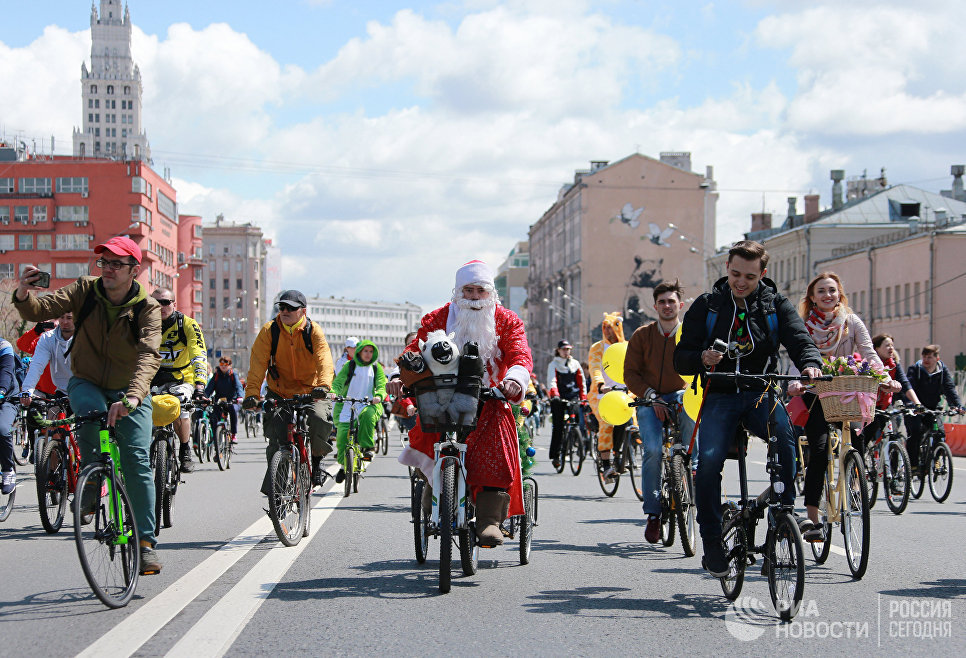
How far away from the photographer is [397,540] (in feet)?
31.6

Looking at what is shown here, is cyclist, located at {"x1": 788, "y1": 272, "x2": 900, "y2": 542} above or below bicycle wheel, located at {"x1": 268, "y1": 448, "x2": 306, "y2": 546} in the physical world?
above

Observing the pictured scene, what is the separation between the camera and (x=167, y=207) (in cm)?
11644

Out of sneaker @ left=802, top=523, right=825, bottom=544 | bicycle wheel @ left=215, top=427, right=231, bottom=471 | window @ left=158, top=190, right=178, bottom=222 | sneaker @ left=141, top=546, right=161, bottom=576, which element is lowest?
bicycle wheel @ left=215, top=427, right=231, bottom=471

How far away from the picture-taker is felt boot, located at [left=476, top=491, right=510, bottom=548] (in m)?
7.48

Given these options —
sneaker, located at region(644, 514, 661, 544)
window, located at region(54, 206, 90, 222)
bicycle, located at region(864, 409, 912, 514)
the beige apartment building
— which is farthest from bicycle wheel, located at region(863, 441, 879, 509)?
window, located at region(54, 206, 90, 222)

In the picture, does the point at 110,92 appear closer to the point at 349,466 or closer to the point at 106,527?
the point at 349,466

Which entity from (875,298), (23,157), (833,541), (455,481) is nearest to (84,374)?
(455,481)

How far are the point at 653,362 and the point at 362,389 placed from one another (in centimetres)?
607

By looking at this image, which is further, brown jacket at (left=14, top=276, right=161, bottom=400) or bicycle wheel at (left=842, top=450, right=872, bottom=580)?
bicycle wheel at (left=842, top=450, right=872, bottom=580)

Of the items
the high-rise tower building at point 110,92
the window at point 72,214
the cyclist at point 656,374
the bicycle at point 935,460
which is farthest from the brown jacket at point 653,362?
the high-rise tower building at point 110,92

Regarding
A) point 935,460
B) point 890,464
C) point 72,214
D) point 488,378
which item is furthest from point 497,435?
point 72,214

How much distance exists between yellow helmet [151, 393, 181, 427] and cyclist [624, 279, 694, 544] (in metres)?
3.44

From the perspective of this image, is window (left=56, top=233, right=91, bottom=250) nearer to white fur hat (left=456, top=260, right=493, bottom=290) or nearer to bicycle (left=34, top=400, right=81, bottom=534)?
bicycle (left=34, top=400, right=81, bottom=534)

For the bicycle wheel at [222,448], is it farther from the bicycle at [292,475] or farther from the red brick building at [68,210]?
the red brick building at [68,210]
